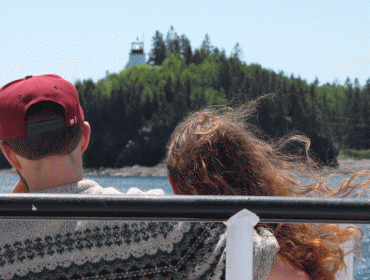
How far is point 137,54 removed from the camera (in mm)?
102688

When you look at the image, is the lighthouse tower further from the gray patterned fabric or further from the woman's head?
the gray patterned fabric

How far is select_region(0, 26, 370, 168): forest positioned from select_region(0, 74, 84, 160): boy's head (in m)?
59.1

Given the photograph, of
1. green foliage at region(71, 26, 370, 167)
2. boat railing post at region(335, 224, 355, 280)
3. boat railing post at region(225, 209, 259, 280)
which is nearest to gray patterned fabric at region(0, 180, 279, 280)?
boat railing post at region(225, 209, 259, 280)

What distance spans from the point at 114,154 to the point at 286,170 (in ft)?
237

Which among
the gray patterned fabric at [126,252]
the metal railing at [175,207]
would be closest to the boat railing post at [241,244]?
the metal railing at [175,207]

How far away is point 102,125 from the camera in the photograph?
74000 mm

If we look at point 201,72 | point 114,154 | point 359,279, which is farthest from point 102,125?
point 359,279

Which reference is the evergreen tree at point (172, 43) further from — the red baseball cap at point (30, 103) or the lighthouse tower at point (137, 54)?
the red baseball cap at point (30, 103)

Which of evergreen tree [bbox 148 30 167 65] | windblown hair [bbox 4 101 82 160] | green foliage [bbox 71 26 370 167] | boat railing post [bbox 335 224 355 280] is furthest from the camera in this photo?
evergreen tree [bbox 148 30 167 65]

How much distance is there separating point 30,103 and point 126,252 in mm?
473

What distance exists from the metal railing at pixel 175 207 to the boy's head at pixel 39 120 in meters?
0.37

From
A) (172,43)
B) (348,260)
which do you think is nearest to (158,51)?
(172,43)

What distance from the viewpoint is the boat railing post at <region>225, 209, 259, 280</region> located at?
2.66 feet

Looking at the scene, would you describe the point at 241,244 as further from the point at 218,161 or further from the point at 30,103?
the point at 30,103
